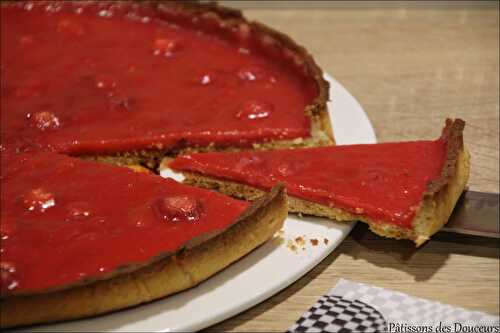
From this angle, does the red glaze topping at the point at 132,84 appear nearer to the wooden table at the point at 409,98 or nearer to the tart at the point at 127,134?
the tart at the point at 127,134

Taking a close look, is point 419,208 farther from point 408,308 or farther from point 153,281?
point 153,281

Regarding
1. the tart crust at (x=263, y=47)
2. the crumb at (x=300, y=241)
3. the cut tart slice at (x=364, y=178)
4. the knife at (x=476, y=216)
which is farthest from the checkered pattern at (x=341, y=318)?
the tart crust at (x=263, y=47)

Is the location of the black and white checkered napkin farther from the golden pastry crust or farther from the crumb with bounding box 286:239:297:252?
the golden pastry crust

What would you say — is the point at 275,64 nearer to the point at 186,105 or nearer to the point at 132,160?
the point at 186,105

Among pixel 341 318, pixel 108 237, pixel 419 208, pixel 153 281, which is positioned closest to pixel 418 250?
pixel 419 208

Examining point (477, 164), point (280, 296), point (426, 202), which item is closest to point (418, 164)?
point (426, 202)

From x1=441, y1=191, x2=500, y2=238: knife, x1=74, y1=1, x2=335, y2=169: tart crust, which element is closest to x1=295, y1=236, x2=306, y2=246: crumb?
x1=441, y1=191, x2=500, y2=238: knife
